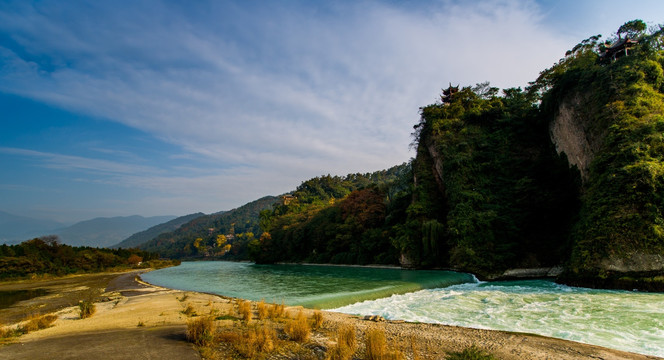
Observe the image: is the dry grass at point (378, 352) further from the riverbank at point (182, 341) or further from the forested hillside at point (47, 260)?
the forested hillside at point (47, 260)

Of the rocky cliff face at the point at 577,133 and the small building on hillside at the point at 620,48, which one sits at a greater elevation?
the small building on hillside at the point at 620,48

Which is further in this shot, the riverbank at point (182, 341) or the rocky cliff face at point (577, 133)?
the rocky cliff face at point (577, 133)

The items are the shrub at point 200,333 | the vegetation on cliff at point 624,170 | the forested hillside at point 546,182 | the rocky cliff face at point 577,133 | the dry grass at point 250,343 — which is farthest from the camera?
the rocky cliff face at point 577,133

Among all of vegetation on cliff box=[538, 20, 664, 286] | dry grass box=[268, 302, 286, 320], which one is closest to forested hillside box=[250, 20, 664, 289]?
vegetation on cliff box=[538, 20, 664, 286]

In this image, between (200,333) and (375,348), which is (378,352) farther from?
(200,333)

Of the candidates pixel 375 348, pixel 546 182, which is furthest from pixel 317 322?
pixel 546 182

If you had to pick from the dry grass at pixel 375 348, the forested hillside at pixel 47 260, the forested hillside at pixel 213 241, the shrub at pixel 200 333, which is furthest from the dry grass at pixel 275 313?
the forested hillside at pixel 213 241

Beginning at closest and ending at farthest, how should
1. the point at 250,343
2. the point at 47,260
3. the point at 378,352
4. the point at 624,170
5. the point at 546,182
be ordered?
the point at 378,352
the point at 250,343
the point at 624,170
the point at 546,182
the point at 47,260

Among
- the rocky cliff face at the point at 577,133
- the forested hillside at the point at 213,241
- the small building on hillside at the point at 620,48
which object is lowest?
the forested hillside at the point at 213,241

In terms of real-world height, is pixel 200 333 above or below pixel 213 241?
above

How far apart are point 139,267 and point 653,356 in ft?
233

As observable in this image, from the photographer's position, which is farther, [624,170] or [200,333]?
[624,170]

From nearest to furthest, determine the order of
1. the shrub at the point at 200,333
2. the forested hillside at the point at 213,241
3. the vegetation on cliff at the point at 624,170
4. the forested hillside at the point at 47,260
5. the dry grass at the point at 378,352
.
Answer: the dry grass at the point at 378,352 < the shrub at the point at 200,333 < the vegetation on cliff at the point at 624,170 < the forested hillside at the point at 47,260 < the forested hillside at the point at 213,241

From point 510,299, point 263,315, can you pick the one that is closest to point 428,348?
point 263,315
